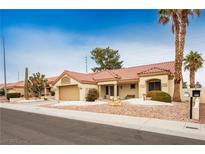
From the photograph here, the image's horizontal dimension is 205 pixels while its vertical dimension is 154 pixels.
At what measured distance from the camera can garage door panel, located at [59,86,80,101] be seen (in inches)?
1104

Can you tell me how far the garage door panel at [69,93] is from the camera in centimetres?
2805

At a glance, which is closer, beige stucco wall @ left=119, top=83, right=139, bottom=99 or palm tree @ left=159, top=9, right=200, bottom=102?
palm tree @ left=159, top=9, right=200, bottom=102

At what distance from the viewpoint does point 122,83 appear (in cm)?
2662

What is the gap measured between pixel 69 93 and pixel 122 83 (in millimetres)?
8797

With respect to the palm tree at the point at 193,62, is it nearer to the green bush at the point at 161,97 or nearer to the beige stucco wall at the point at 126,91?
the beige stucco wall at the point at 126,91

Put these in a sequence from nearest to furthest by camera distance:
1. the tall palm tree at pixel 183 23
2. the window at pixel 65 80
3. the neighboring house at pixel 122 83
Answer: the tall palm tree at pixel 183 23
the neighboring house at pixel 122 83
the window at pixel 65 80

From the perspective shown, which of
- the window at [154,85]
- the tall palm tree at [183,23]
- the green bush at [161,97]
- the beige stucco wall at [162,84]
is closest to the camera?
the green bush at [161,97]

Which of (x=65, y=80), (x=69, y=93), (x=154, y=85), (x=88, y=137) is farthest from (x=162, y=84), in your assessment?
(x=88, y=137)

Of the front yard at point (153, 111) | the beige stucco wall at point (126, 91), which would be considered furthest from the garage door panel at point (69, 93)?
the front yard at point (153, 111)

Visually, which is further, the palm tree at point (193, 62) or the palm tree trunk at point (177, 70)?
the palm tree at point (193, 62)

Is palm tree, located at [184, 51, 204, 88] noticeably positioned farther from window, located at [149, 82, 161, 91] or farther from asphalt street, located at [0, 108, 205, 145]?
asphalt street, located at [0, 108, 205, 145]

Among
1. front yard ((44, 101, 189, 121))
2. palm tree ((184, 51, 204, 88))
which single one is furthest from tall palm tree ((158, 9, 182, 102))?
palm tree ((184, 51, 204, 88))

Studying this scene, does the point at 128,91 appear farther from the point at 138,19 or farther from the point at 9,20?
the point at 9,20

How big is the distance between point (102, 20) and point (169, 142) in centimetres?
1232
